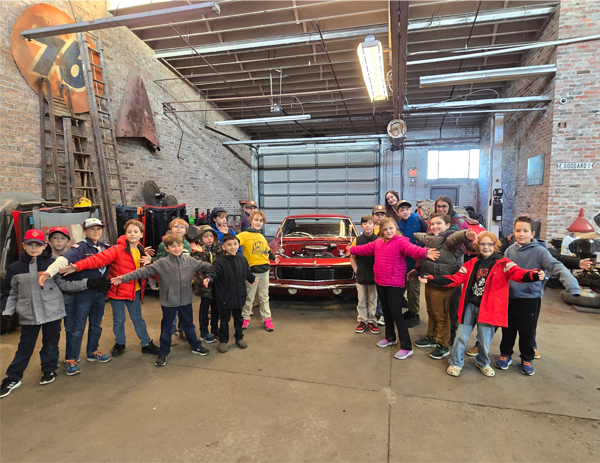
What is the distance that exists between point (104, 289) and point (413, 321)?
3.59 meters

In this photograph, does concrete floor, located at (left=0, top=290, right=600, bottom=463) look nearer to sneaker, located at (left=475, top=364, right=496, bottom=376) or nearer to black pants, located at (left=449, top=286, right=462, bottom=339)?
sneaker, located at (left=475, top=364, right=496, bottom=376)

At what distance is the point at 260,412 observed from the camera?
89.6 inches

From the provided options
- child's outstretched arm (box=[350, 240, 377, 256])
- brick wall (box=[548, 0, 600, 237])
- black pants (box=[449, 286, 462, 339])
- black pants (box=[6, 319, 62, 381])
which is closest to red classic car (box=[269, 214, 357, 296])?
child's outstretched arm (box=[350, 240, 377, 256])

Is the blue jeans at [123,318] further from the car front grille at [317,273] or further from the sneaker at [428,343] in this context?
the sneaker at [428,343]

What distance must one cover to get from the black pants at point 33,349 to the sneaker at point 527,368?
4.23 meters

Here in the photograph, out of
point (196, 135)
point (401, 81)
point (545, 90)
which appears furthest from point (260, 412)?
point (196, 135)

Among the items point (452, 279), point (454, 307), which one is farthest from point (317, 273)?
point (452, 279)

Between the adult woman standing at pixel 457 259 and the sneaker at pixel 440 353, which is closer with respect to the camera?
the sneaker at pixel 440 353

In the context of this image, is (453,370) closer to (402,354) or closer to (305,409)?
(402,354)

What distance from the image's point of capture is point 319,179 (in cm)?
1388

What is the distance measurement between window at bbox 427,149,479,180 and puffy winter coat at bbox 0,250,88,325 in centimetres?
1348

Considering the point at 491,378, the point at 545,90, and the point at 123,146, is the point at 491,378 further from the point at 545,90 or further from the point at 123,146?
the point at 123,146

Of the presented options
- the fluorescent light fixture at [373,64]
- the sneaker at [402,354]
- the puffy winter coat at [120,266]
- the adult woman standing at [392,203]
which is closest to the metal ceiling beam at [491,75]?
the fluorescent light fixture at [373,64]

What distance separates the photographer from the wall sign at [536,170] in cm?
674
